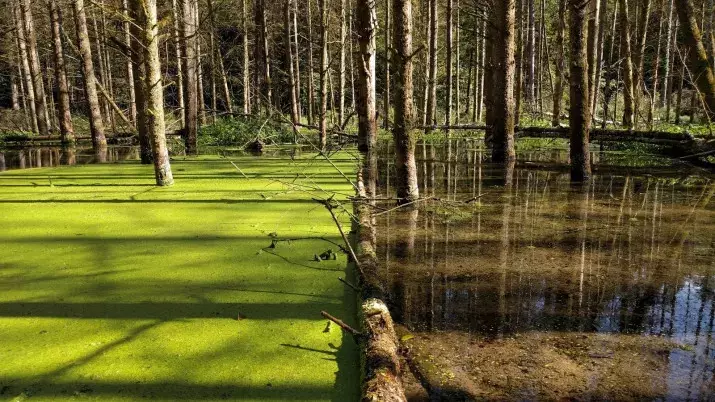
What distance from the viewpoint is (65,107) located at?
1742 cm

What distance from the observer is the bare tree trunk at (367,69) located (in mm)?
11148

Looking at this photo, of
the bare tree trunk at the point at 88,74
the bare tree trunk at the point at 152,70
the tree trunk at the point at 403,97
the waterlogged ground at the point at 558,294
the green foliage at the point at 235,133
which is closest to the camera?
the waterlogged ground at the point at 558,294

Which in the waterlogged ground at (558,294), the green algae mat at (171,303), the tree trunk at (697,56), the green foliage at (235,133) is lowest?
the waterlogged ground at (558,294)

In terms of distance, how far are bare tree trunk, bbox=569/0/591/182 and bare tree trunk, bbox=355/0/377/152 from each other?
3917 millimetres

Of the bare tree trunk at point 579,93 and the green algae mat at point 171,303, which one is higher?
the bare tree trunk at point 579,93

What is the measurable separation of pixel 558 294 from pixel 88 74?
1419 centimetres

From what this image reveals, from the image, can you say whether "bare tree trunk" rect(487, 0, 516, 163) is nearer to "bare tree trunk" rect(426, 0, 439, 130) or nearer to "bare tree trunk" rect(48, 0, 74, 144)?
"bare tree trunk" rect(426, 0, 439, 130)

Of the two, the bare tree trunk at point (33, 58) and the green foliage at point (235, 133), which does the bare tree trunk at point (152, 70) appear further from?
the bare tree trunk at point (33, 58)

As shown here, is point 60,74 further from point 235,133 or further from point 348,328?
point 348,328

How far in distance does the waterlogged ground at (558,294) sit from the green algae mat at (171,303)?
0.59 meters

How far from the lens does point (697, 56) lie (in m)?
11.2

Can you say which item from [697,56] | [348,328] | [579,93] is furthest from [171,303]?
[697,56]

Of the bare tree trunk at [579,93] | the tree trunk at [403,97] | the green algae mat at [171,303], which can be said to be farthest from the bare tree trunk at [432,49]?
the green algae mat at [171,303]

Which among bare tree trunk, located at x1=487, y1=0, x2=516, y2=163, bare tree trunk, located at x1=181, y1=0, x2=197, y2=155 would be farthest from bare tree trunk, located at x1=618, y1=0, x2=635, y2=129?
bare tree trunk, located at x1=181, y1=0, x2=197, y2=155
